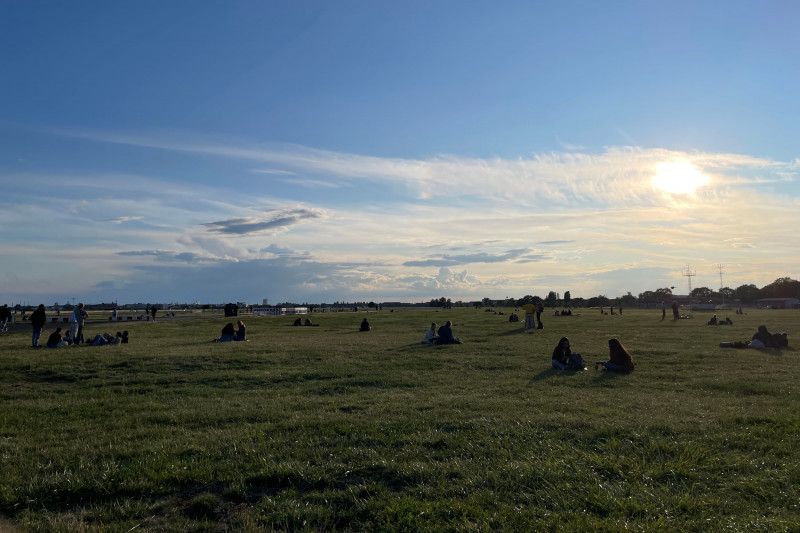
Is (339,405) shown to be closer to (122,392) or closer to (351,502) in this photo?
(351,502)

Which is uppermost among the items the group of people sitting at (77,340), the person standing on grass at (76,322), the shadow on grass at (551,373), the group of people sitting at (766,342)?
the person standing on grass at (76,322)

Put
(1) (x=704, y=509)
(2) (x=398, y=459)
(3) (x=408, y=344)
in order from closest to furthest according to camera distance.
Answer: (1) (x=704, y=509) → (2) (x=398, y=459) → (3) (x=408, y=344)

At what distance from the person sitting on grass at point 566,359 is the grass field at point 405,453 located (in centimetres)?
106

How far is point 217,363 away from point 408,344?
1116 cm

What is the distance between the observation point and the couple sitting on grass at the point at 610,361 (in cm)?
1798

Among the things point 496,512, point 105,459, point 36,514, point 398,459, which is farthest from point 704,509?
point 105,459

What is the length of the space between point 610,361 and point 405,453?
12.5 meters

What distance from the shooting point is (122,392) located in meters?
15.4

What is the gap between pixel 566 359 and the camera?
18.9 metres

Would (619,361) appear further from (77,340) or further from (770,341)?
(77,340)

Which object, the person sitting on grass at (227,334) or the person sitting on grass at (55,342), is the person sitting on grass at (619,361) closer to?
the person sitting on grass at (227,334)

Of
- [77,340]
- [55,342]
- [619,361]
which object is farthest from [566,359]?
[77,340]

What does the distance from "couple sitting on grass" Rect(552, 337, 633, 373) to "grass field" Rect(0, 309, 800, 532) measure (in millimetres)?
991

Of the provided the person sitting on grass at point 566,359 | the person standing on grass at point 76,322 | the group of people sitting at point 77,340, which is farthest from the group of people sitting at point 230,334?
the person sitting on grass at point 566,359
